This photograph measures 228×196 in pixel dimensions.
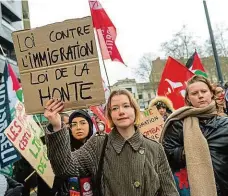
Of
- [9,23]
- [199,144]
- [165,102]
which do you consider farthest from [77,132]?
[9,23]

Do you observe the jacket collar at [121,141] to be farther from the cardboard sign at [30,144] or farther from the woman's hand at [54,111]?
the cardboard sign at [30,144]

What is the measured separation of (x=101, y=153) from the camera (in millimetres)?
2102

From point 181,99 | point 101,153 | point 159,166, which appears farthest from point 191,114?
point 181,99

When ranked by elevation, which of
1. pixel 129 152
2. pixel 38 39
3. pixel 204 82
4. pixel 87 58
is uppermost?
pixel 38 39

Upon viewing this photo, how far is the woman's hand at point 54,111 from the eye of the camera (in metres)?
1.96

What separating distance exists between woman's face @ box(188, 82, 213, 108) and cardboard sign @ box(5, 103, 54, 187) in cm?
151

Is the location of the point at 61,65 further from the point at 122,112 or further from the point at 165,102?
the point at 165,102

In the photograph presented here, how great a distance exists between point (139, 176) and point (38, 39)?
40.6 inches

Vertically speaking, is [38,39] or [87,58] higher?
[38,39]

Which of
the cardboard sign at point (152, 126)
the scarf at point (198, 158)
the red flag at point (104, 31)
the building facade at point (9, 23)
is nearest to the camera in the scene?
the scarf at point (198, 158)

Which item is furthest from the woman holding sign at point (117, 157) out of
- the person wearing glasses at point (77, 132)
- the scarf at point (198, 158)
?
the person wearing glasses at point (77, 132)

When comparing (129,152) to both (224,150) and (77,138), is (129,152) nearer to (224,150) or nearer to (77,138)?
(224,150)

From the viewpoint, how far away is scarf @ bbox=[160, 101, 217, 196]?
107 inches

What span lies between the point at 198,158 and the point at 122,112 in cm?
91
